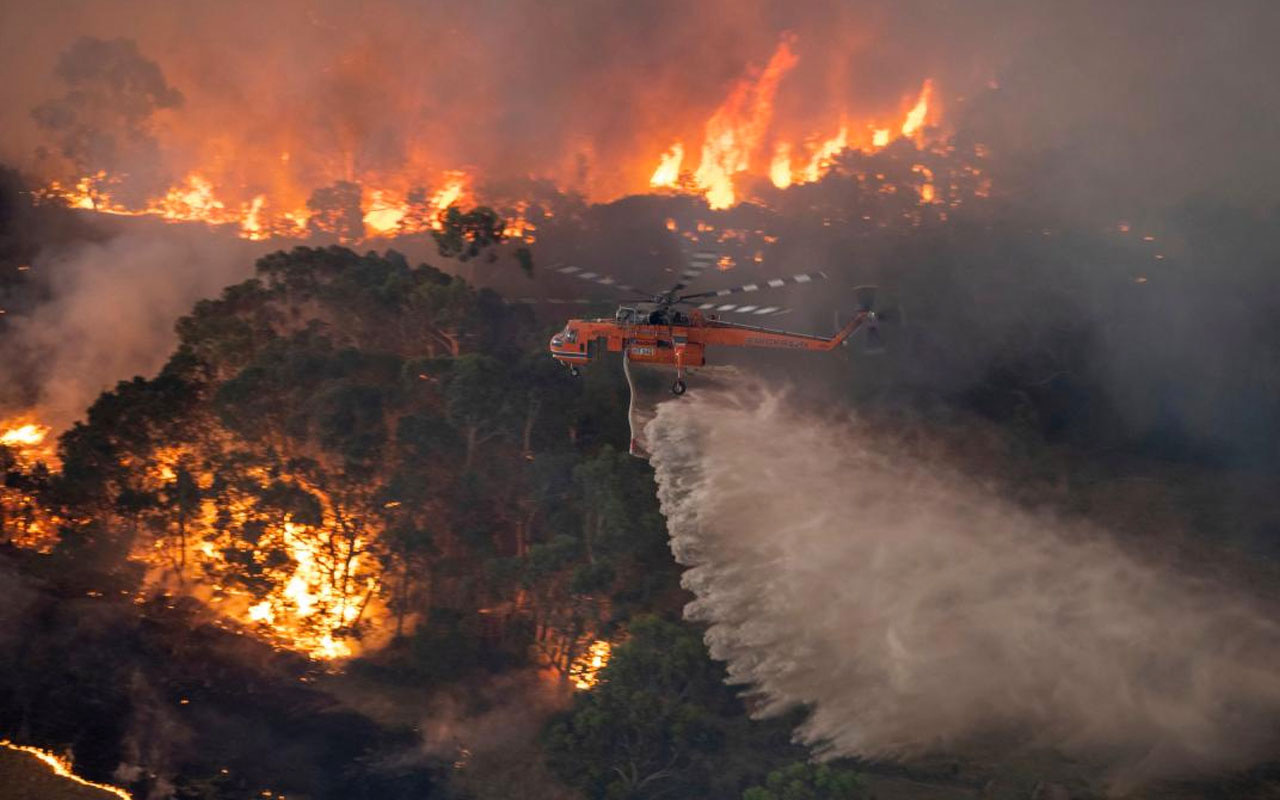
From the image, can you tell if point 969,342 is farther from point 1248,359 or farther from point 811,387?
point 1248,359

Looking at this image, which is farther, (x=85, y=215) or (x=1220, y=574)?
(x=85, y=215)

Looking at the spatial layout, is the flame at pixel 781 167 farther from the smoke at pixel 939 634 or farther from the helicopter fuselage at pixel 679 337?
the smoke at pixel 939 634

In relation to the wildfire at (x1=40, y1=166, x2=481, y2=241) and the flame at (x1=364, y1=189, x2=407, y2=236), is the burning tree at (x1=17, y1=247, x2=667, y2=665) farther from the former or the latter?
the wildfire at (x1=40, y1=166, x2=481, y2=241)

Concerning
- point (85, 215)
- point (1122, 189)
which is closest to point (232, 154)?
point (85, 215)

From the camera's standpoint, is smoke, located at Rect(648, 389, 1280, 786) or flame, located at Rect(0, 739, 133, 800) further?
flame, located at Rect(0, 739, 133, 800)

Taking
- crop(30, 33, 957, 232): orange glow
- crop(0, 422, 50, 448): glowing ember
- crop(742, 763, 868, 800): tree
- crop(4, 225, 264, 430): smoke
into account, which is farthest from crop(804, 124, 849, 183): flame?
crop(0, 422, 50, 448): glowing ember

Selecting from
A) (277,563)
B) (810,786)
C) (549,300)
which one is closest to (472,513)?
(277,563)

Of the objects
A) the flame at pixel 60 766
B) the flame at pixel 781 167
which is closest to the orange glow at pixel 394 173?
the flame at pixel 781 167
